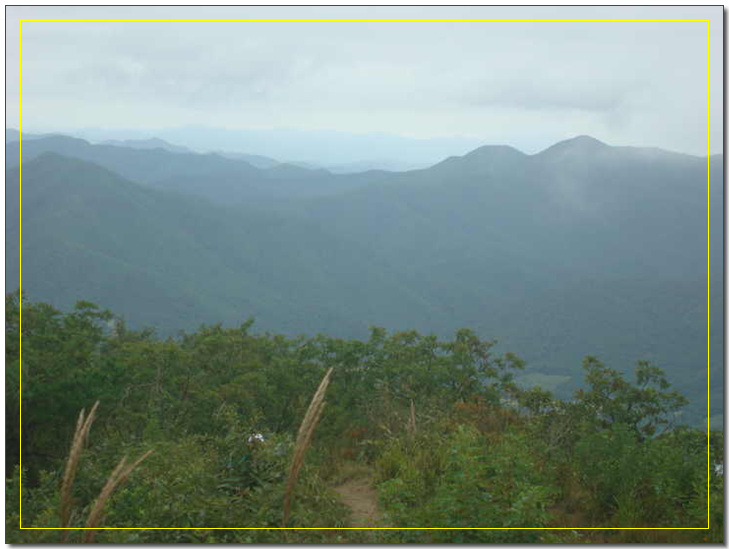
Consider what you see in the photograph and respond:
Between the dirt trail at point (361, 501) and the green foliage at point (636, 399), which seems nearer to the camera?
the dirt trail at point (361, 501)

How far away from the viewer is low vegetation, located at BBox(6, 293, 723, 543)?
3500 millimetres

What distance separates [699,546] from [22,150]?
5.72 meters

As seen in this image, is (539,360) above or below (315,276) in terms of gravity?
below

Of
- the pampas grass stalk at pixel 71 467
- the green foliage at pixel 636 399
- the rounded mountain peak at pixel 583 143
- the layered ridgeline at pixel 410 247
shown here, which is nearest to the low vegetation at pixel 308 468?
the pampas grass stalk at pixel 71 467

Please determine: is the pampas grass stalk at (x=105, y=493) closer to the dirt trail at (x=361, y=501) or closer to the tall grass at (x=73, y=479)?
the tall grass at (x=73, y=479)

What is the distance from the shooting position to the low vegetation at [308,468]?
138 inches

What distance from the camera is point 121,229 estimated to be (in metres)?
74.4

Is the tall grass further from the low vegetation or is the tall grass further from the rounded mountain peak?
the rounded mountain peak

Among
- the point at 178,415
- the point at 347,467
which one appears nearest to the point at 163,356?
the point at 178,415

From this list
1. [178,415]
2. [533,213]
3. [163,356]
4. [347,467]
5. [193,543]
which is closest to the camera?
[193,543]

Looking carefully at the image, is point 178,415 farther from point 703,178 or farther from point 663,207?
point 663,207

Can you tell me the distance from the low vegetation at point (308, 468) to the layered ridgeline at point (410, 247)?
825mm

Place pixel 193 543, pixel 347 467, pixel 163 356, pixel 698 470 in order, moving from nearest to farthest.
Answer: pixel 193 543 → pixel 698 470 → pixel 347 467 → pixel 163 356

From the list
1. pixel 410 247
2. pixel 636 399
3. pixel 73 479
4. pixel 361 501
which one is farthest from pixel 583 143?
pixel 410 247
